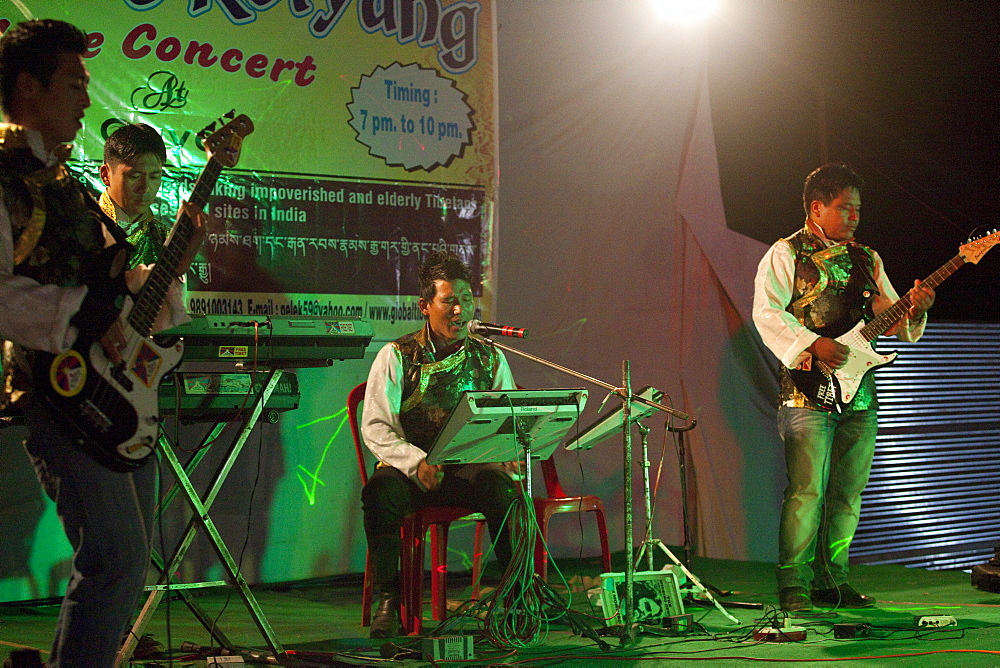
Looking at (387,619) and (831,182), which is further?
(831,182)

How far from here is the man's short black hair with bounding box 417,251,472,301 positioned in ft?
13.8

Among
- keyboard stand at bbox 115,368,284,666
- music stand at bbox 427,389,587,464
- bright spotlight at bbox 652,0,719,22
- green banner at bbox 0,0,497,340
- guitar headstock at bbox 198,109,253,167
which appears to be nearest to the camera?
guitar headstock at bbox 198,109,253,167

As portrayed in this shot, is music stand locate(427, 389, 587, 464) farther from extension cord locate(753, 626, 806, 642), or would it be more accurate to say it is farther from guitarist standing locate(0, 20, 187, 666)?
guitarist standing locate(0, 20, 187, 666)

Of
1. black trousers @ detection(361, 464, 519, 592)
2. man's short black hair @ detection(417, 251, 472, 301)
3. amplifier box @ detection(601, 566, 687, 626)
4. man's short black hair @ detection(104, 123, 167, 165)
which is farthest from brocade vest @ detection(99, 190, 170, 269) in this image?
amplifier box @ detection(601, 566, 687, 626)

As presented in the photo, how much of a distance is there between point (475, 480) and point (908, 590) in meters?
2.38

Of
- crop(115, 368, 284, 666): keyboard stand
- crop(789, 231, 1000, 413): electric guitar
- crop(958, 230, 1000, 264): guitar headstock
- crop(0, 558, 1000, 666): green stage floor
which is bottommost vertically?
crop(0, 558, 1000, 666): green stage floor

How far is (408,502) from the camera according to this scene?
13.2 ft

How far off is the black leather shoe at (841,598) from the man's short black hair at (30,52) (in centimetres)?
384

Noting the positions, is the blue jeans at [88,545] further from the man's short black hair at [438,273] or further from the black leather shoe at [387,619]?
the man's short black hair at [438,273]

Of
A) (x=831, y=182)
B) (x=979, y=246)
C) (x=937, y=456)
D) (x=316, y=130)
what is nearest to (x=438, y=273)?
(x=316, y=130)

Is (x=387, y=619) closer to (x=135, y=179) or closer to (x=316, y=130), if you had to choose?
(x=135, y=179)

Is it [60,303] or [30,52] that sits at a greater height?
[30,52]

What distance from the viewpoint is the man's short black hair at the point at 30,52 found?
7.63 feet

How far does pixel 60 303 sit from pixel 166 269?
408 mm
